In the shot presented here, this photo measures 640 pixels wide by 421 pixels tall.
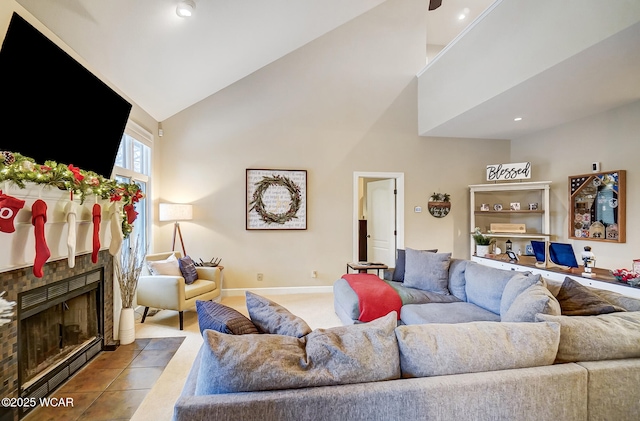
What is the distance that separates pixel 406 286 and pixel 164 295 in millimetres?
2838

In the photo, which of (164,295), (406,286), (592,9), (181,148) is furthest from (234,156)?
(592,9)

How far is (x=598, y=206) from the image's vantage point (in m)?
3.82

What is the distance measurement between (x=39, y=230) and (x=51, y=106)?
2.99 ft

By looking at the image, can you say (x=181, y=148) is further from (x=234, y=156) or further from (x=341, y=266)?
(x=341, y=266)

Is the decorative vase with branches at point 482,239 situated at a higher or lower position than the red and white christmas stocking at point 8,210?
lower

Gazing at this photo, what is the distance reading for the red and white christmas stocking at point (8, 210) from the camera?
1563 millimetres

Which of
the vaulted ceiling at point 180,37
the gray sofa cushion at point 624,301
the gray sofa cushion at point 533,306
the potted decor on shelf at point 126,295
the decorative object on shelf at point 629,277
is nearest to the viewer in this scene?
the gray sofa cushion at point 533,306

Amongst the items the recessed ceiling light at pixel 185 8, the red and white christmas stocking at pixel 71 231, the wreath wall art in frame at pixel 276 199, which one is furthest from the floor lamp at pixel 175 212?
the recessed ceiling light at pixel 185 8

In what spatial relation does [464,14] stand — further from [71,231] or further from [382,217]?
[71,231]

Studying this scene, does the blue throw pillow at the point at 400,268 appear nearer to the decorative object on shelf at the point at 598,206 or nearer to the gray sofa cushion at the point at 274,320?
the decorative object on shelf at the point at 598,206

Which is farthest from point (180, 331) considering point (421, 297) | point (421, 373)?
point (421, 373)

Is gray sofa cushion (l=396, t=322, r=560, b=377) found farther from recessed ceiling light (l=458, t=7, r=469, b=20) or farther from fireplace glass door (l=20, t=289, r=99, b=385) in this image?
recessed ceiling light (l=458, t=7, r=469, b=20)

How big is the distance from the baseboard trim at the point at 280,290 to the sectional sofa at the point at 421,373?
11.1 ft

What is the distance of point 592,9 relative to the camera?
2373mm
